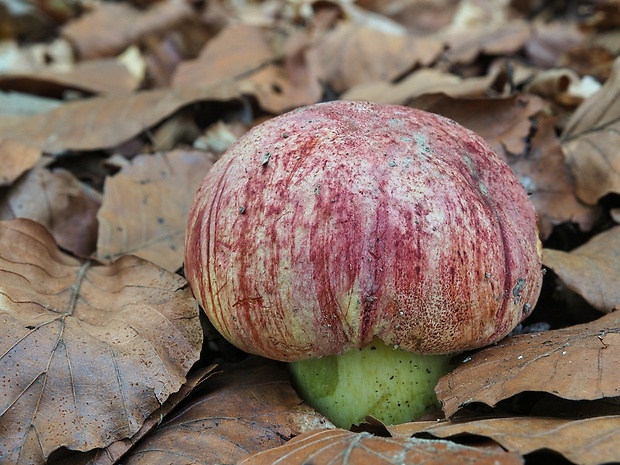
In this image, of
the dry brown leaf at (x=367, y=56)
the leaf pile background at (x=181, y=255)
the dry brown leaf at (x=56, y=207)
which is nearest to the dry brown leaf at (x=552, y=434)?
the leaf pile background at (x=181, y=255)

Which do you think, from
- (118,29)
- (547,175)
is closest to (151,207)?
(547,175)

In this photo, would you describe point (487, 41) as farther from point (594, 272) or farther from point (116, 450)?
point (116, 450)

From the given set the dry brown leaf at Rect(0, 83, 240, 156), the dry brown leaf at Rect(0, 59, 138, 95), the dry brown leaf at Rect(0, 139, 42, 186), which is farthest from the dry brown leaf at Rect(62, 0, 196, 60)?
the dry brown leaf at Rect(0, 139, 42, 186)

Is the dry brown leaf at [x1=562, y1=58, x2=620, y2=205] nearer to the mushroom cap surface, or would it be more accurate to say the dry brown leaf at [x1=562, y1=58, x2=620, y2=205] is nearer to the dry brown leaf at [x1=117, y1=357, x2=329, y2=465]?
the mushroom cap surface

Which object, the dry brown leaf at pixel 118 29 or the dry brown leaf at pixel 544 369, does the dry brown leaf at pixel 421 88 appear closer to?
the dry brown leaf at pixel 544 369

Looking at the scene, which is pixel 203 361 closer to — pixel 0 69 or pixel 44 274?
pixel 44 274

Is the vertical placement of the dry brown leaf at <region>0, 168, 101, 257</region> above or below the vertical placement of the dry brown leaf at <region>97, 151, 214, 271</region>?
below

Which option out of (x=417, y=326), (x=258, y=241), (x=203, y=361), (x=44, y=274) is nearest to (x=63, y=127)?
(x=44, y=274)
